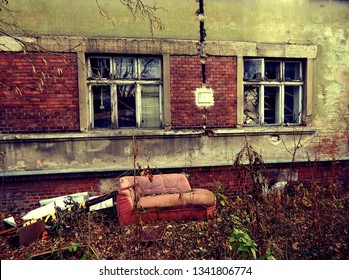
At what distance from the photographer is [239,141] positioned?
18.6 feet

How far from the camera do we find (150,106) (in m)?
5.55

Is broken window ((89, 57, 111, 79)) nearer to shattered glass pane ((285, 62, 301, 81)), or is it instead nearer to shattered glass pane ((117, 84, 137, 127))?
shattered glass pane ((117, 84, 137, 127))

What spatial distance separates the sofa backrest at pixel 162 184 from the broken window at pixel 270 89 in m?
2.21

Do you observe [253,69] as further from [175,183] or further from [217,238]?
[217,238]

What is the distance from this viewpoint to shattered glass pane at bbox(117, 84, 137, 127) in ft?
17.8

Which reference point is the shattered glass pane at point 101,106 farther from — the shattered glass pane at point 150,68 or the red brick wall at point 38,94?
the shattered glass pane at point 150,68

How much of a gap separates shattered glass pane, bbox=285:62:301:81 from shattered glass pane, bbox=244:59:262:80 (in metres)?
0.73

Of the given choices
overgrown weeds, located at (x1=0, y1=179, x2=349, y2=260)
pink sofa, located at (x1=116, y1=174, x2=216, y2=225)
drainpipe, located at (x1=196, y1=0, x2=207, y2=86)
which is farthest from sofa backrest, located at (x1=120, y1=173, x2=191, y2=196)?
drainpipe, located at (x1=196, y1=0, x2=207, y2=86)

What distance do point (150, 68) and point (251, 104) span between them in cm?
258

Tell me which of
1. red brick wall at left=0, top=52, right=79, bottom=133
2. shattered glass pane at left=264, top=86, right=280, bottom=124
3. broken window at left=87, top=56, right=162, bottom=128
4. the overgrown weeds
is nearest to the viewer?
the overgrown weeds

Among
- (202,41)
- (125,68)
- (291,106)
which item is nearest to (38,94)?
(125,68)

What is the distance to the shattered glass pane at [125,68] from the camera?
5355 mm

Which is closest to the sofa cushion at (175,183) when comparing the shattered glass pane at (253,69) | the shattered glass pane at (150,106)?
the shattered glass pane at (150,106)

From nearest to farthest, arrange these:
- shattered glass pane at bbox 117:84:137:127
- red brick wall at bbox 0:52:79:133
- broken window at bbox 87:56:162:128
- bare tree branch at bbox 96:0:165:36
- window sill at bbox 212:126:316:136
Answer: red brick wall at bbox 0:52:79:133
bare tree branch at bbox 96:0:165:36
broken window at bbox 87:56:162:128
shattered glass pane at bbox 117:84:137:127
window sill at bbox 212:126:316:136
